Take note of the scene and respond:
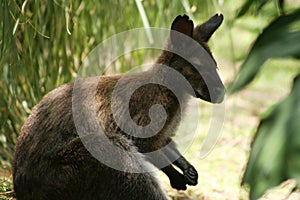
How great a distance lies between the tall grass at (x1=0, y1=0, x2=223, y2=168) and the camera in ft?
13.0

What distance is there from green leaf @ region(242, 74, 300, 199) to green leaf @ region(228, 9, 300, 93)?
0.09 meters

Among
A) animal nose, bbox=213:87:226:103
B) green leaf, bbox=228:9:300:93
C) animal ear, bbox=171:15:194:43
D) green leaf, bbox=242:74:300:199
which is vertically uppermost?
green leaf, bbox=228:9:300:93

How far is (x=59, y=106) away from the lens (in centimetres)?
330

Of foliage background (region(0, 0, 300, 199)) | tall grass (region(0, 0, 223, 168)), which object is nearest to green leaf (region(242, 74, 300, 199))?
foliage background (region(0, 0, 300, 199))

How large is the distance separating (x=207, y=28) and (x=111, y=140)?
104cm

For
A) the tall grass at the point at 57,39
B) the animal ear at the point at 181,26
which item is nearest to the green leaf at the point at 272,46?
the animal ear at the point at 181,26

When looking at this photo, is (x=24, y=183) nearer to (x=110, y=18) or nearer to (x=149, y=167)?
(x=149, y=167)

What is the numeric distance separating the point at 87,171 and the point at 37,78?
135 centimetres

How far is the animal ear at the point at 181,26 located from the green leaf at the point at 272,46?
1864mm

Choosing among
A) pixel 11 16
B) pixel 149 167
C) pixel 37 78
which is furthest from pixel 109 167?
pixel 37 78

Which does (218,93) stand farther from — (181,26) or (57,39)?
(57,39)

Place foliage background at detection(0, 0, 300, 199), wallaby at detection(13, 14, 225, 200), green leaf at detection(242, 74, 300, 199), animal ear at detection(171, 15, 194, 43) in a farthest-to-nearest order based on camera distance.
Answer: foliage background at detection(0, 0, 300, 199) → animal ear at detection(171, 15, 194, 43) → wallaby at detection(13, 14, 225, 200) → green leaf at detection(242, 74, 300, 199)

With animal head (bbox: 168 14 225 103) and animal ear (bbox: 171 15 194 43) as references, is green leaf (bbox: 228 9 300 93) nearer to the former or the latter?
animal ear (bbox: 171 15 194 43)

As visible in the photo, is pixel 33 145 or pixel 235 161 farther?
pixel 235 161
